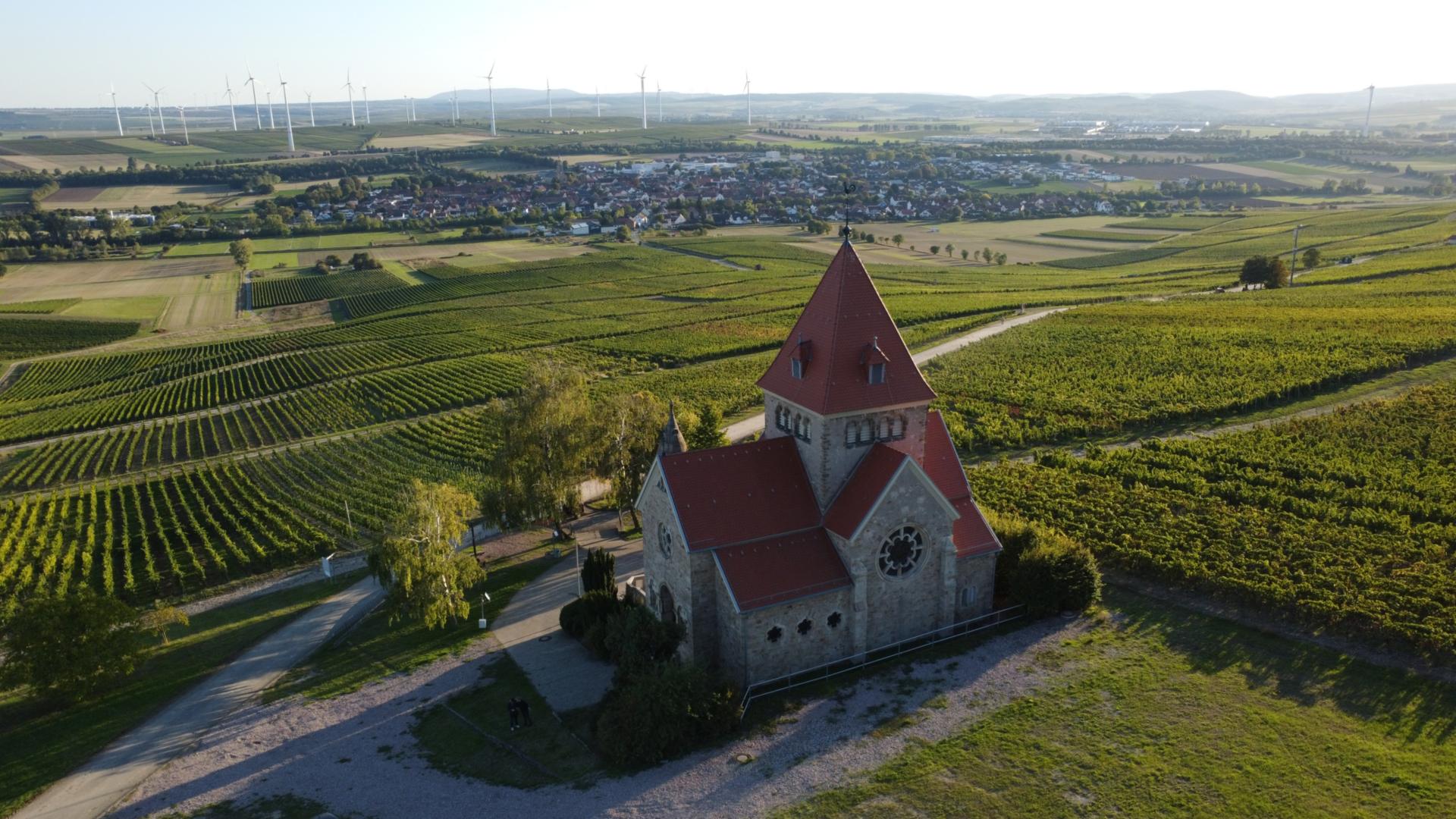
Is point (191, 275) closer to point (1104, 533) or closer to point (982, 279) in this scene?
point (982, 279)

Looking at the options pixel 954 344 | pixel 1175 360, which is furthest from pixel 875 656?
pixel 954 344

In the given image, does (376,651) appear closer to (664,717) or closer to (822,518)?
(664,717)

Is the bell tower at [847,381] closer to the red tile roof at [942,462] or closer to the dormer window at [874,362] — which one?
the dormer window at [874,362]

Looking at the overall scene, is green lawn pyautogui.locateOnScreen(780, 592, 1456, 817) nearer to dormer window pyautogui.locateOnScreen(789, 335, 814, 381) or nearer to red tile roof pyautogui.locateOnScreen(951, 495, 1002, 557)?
red tile roof pyautogui.locateOnScreen(951, 495, 1002, 557)

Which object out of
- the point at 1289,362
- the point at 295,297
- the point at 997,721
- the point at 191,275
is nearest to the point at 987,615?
the point at 997,721

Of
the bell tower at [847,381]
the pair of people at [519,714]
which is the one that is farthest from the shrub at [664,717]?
the bell tower at [847,381]
